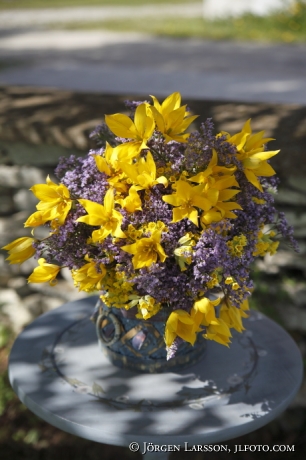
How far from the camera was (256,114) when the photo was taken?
8.80 ft

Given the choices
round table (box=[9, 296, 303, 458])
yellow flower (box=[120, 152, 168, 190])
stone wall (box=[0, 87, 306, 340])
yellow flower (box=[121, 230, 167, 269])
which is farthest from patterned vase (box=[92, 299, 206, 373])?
stone wall (box=[0, 87, 306, 340])

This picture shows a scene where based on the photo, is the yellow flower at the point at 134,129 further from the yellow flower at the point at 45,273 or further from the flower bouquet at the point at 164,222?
the yellow flower at the point at 45,273

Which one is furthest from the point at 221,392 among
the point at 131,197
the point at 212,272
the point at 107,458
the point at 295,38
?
the point at 295,38

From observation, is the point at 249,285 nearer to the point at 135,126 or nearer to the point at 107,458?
the point at 135,126

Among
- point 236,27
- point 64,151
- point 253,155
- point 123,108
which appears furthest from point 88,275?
point 236,27

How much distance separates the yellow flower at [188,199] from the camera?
131 centimetres

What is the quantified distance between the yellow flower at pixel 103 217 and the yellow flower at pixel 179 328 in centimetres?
23

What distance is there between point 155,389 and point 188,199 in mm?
575

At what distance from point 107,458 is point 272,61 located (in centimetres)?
430

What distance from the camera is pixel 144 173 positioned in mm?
1340

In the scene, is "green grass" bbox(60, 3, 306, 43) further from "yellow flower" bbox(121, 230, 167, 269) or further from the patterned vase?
"yellow flower" bbox(121, 230, 167, 269)

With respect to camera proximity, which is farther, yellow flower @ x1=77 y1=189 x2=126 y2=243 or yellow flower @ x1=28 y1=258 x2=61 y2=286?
yellow flower @ x1=28 y1=258 x2=61 y2=286

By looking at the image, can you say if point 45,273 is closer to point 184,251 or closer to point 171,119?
point 184,251

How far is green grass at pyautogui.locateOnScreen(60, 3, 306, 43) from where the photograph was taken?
7516 millimetres
